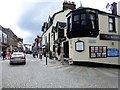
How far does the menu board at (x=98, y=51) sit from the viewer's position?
2284 cm

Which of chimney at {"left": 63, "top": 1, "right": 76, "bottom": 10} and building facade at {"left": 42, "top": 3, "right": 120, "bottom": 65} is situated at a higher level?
chimney at {"left": 63, "top": 1, "right": 76, "bottom": 10}

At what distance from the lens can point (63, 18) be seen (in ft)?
123

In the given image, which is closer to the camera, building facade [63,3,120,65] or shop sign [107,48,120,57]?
building facade [63,3,120,65]

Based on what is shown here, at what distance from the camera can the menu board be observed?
22844mm

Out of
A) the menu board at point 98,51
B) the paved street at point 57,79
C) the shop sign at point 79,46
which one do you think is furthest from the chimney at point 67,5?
the paved street at point 57,79

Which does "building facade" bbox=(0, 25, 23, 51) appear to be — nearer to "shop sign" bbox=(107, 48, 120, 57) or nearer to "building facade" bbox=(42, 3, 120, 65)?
"building facade" bbox=(42, 3, 120, 65)

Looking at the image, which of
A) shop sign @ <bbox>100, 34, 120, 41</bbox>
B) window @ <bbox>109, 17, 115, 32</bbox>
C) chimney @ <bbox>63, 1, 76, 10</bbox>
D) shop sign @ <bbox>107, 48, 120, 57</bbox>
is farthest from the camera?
chimney @ <bbox>63, 1, 76, 10</bbox>

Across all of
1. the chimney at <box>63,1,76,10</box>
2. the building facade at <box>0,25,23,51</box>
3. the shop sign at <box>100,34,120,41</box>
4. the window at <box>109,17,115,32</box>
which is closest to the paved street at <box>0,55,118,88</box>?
the shop sign at <box>100,34,120,41</box>

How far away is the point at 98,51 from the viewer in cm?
2344

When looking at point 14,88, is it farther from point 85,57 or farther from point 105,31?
point 105,31

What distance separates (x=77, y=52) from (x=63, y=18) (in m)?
15.6

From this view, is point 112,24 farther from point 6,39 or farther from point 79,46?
point 6,39

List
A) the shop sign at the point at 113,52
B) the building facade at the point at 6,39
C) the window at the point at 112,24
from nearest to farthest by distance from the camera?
the shop sign at the point at 113,52 → the window at the point at 112,24 → the building facade at the point at 6,39

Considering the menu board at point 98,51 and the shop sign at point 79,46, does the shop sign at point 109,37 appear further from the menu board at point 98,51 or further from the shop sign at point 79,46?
the shop sign at point 79,46
